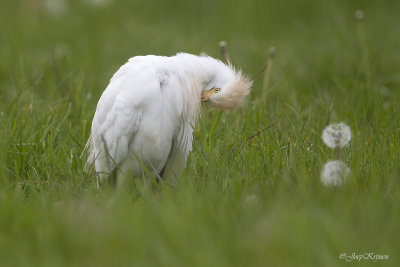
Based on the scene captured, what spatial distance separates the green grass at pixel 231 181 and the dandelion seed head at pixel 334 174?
1.8 inches

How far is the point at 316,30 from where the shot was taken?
7.88 m

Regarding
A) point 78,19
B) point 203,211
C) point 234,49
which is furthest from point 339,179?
point 78,19

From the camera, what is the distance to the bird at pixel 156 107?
295 centimetres

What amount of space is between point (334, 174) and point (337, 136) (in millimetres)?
243

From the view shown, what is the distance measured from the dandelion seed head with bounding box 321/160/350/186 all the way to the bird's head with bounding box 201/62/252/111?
897 mm

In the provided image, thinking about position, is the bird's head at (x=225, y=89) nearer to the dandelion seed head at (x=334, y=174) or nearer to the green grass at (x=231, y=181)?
the green grass at (x=231, y=181)

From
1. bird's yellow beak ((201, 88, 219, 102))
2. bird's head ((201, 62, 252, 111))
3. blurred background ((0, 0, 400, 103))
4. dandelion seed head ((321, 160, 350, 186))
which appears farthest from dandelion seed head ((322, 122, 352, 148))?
blurred background ((0, 0, 400, 103))

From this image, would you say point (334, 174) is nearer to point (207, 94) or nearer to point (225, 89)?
point (225, 89)

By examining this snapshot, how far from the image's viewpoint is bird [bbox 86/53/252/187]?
2.95 m

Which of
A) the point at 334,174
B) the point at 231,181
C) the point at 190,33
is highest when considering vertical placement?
the point at 190,33

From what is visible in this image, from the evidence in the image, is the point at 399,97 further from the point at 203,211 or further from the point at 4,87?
the point at 4,87

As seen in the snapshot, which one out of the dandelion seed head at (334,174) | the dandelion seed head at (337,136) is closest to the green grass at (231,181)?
the dandelion seed head at (334,174)

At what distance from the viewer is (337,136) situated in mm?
2658

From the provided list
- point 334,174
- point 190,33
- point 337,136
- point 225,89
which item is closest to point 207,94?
point 225,89
